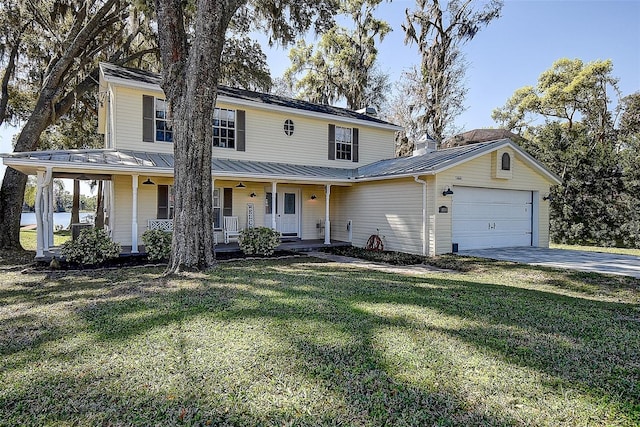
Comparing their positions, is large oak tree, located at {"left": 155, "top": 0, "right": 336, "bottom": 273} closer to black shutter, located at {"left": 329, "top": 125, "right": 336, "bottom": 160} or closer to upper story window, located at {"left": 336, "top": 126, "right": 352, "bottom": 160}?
black shutter, located at {"left": 329, "top": 125, "right": 336, "bottom": 160}

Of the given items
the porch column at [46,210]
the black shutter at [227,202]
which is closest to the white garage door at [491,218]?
the black shutter at [227,202]

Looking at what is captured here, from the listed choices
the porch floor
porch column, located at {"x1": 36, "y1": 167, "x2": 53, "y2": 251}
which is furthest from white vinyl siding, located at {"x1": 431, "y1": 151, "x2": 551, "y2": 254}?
porch column, located at {"x1": 36, "y1": 167, "x2": 53, "y2": 251}

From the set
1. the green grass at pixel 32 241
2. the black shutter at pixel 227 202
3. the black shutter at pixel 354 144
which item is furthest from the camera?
the black shutter at pixel 354 144

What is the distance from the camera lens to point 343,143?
14.9m

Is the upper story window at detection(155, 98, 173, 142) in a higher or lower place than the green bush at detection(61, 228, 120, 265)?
higher

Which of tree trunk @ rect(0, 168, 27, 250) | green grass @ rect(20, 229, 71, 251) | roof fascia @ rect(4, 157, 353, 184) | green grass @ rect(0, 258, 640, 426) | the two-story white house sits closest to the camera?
green grass @ rect(0, 258, 640, 426)

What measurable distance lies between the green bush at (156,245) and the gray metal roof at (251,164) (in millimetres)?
1684

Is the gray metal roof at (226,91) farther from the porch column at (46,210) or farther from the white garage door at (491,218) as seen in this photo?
the white garage door at (491,218)

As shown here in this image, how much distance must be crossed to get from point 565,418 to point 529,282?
537cm

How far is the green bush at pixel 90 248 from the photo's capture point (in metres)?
8.65

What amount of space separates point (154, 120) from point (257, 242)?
16.4 ft

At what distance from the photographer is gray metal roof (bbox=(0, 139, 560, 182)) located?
8.78m

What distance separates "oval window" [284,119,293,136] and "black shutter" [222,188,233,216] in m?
3.05

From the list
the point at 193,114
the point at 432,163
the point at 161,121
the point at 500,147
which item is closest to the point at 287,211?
the point at 161,121
